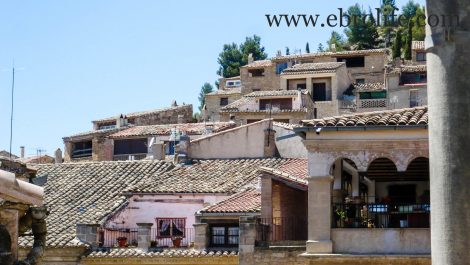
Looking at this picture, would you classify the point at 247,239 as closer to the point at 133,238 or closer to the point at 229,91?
the point at 133,238

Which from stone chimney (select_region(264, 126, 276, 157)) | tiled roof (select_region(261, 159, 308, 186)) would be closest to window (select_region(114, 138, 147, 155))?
stone chimney (select_region(264, 126, 276, 157))

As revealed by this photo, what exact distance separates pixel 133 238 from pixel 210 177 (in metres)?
4.19

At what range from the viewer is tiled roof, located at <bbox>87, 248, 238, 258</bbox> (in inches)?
1417

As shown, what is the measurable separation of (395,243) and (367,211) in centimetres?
144

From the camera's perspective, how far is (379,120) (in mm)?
28328

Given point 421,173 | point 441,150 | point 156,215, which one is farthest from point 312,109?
point 441,150

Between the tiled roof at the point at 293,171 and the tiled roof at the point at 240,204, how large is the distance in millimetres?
1197

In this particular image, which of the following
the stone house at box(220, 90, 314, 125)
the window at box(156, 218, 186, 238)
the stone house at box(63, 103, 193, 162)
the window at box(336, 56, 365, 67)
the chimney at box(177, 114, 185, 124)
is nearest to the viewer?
the window at box(156, 218, 186, 238)

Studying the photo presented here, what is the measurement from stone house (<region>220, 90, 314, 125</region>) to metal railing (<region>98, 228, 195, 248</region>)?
103 feet

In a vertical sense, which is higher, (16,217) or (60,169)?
(60,169)

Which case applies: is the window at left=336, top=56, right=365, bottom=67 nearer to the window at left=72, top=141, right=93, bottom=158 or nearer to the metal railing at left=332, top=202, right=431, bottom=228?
the window at left=72, top=141, right=93, bottom=158

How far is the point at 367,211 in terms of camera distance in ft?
94.7

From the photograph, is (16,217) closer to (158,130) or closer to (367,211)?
(367,211)

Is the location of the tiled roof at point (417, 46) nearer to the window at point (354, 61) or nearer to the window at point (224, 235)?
the window at point (354, 61)
